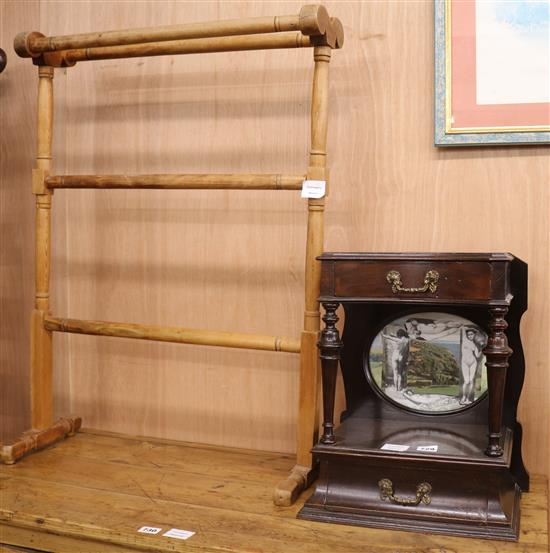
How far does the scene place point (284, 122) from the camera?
173cm

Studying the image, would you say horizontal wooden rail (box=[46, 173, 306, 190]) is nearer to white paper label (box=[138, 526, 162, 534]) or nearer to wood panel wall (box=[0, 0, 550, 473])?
wood panel wall (box=[0, 0, 550, 473])

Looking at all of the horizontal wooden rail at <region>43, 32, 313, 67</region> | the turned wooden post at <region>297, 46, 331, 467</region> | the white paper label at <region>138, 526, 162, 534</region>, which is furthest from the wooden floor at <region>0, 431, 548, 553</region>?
the horizontal wooden rail at <region>43, 32, 313, 67</region>

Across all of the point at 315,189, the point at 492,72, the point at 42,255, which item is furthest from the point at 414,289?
the point at 42,255

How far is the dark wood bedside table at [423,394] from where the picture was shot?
4.25 ft

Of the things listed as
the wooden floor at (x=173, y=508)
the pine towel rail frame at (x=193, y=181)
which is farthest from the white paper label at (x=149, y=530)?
the pine towel rail frame at (x=193, y=181)

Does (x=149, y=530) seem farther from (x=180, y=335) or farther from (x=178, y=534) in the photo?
(x=180, y=335)

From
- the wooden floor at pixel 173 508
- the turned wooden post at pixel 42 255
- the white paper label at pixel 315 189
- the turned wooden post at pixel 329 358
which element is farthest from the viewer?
the turned wooden post at pixel 42 255

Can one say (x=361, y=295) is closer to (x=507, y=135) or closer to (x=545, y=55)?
(x=507, y=135)

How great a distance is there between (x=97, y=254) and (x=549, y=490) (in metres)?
1.17

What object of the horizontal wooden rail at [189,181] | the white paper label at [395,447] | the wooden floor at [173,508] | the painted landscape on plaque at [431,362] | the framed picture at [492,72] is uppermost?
the framed picture at [492,72]

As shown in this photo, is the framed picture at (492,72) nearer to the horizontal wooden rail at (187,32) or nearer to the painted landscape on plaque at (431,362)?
the horizontal wooden rail at (187,32)

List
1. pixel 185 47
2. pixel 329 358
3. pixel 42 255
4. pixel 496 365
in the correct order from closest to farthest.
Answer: pixel 496 365
pixel 329 358
pixel 185 47
pixel 42 255

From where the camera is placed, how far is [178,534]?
4.30 ft

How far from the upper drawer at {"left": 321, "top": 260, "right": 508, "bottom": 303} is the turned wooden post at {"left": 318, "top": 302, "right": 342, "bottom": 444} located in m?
0.04
